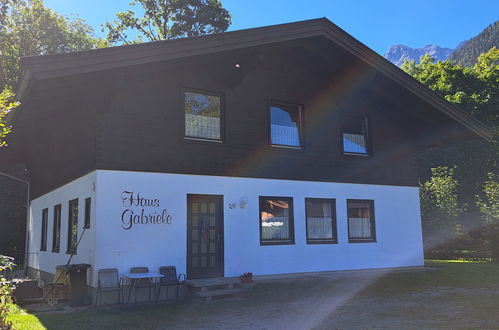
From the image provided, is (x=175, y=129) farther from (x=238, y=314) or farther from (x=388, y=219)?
(x=388, y=219)

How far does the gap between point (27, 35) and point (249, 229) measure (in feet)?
83.3

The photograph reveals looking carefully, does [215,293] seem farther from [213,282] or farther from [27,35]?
[27,35]

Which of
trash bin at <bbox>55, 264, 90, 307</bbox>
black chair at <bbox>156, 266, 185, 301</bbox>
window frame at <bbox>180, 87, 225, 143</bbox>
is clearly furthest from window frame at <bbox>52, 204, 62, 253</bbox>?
window frame at <bbox>180, 87, 225, 143</bbox>

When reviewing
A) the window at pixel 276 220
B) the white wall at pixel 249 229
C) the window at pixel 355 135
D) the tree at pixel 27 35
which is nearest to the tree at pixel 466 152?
the white wall at pixel 249 229

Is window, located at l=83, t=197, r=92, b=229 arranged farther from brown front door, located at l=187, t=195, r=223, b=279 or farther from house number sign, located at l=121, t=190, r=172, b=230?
brown front door, located at l=187, t=195, r=223, b=279

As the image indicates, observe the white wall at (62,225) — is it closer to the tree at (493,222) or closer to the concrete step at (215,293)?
the concrete step at (215,293)

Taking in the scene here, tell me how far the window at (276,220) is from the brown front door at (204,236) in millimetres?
1239

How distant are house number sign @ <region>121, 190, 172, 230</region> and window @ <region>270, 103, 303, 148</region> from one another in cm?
373

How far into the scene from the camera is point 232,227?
11.1 m

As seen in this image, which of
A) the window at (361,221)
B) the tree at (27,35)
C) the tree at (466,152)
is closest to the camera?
the window at (361,221)

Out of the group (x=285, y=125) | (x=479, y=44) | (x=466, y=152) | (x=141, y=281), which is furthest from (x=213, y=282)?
(x=479, y=44)

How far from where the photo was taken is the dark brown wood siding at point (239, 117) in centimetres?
996

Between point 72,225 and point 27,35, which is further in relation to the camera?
point 27,35

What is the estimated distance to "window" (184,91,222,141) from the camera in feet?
36.0
